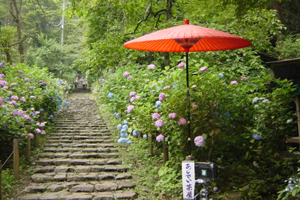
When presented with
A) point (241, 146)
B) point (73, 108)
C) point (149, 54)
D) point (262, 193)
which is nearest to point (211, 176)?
point (262, 193)

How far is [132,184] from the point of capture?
5809mm

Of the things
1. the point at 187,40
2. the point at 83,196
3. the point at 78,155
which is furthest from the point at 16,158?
the point at 187,40

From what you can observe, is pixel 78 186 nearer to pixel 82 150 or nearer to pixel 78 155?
pixel 78 155

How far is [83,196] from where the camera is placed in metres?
5.32

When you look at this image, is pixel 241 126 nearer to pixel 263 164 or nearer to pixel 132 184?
pixel 263 164

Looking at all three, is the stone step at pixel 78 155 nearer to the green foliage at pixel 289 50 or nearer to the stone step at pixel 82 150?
the stone step at pixel 82 150

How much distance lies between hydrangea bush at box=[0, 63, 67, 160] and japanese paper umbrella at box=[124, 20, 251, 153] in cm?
341

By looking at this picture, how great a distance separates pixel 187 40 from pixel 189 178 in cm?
193

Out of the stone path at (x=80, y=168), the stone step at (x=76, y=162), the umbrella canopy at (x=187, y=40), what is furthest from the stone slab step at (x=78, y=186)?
the umbrella canopy at (x=187, y=40)

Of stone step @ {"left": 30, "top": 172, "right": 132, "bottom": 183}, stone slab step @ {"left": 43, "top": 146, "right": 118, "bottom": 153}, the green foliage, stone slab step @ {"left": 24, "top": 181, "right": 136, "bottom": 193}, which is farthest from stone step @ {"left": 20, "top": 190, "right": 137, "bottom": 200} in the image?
the green foliage

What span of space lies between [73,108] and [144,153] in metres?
7.97

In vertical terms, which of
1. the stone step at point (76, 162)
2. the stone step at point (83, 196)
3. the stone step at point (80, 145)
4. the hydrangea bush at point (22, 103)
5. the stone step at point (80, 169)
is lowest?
the stone step at point (83, 196)

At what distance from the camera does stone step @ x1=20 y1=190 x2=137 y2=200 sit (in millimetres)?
5200

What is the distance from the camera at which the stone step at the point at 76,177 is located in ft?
20.2
